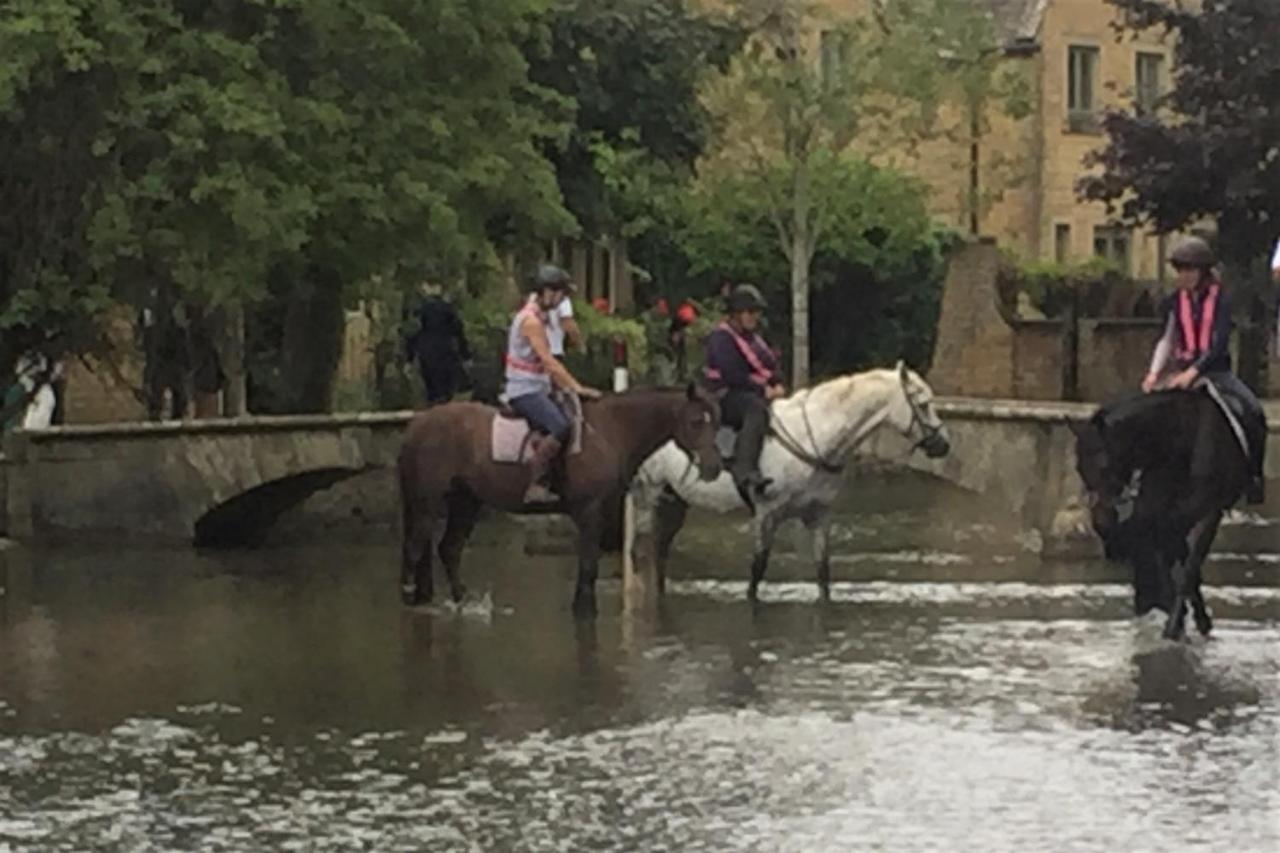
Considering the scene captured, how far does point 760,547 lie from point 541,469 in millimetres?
1839

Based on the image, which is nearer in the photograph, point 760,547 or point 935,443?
point 760,547

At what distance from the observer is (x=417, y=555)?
24656 mm

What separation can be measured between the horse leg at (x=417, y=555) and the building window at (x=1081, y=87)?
48.6m

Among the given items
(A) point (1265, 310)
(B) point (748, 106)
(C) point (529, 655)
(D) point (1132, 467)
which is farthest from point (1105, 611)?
(B) point (748, 106)

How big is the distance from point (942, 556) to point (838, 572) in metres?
2.44

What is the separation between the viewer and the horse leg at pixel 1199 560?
68.2 ft

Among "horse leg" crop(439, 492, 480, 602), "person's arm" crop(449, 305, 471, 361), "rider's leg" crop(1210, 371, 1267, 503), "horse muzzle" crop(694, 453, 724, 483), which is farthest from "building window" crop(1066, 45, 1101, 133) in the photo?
"rider's leg" crop(1210, 371, 1267, 503)

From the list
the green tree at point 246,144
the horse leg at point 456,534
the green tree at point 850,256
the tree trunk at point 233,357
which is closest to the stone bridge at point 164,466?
the green tree at point 246,144

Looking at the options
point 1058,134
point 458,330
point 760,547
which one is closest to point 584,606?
point 760,547

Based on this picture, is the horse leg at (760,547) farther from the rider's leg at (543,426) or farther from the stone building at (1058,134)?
the stone building at (1058,134)

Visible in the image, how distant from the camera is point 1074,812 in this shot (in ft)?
46.3

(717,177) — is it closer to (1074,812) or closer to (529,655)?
(529,655)

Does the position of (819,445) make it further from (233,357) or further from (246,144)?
(233,357)

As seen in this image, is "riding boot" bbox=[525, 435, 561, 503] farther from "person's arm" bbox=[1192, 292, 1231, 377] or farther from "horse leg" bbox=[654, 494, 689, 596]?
"person's arm" bbox=[1192, 292, 1231, 377]
